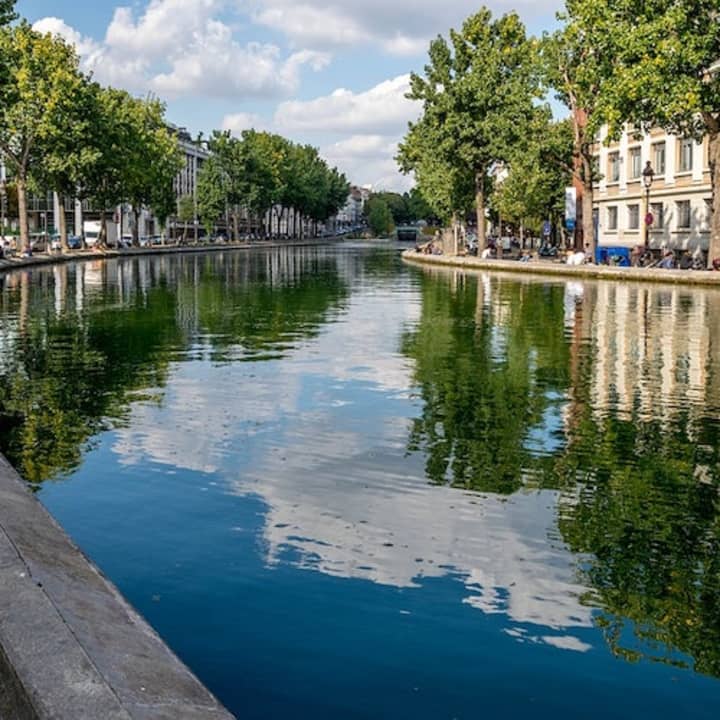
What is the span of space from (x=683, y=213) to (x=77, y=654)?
6004 centimetres

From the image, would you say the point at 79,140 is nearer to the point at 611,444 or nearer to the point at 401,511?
the point at 611,444

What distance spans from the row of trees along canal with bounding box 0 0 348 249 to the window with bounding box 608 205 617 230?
3668 cm

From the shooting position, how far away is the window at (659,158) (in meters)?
63.3

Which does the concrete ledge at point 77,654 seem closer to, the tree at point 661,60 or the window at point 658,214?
the tree at point 661,60

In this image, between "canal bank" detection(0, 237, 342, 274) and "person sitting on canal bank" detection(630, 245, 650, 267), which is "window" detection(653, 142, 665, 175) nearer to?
"person sitting on canal bank" detection(630, 245, 650, 267)

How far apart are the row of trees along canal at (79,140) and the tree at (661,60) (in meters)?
24.7

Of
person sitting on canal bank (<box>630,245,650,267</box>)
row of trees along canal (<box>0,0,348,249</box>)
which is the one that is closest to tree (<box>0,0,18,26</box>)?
row of trees along canal (<box>0,0,348,249</box>)

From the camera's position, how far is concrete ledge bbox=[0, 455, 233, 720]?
4082 millimetres

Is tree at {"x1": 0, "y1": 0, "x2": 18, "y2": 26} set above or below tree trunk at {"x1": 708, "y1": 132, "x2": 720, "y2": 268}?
above

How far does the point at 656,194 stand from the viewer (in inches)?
2490

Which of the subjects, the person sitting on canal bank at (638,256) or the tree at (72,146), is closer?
the person sitting on canal bank at (638,256)

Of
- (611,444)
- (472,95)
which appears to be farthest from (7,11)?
(611,444)

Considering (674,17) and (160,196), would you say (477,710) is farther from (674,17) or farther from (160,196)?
(160,196)

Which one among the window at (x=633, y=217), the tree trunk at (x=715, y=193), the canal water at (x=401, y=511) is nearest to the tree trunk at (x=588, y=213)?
the tree trunk at (x=715, y=193)
